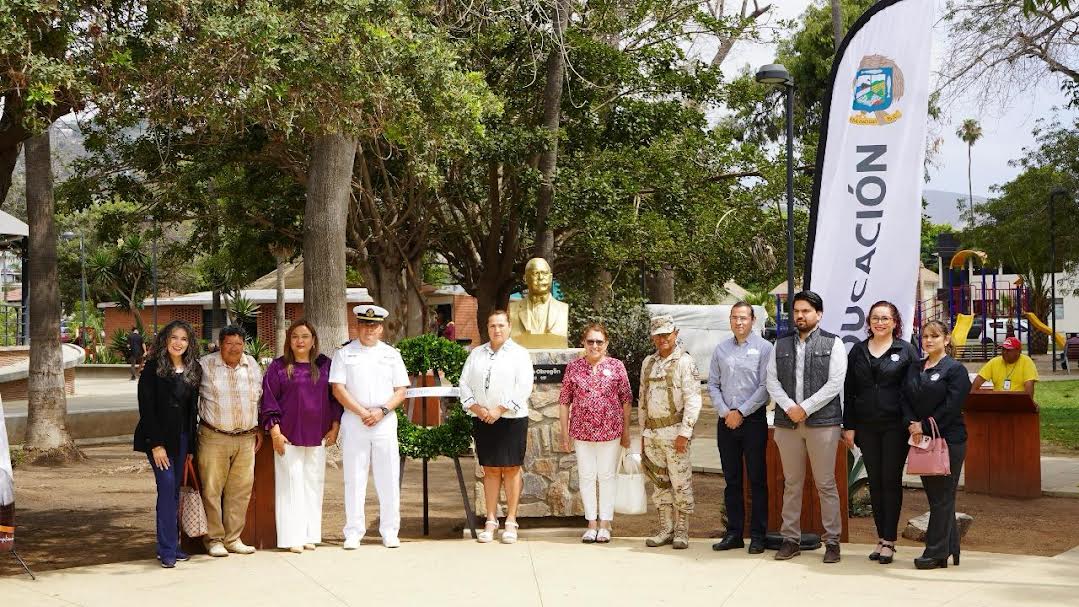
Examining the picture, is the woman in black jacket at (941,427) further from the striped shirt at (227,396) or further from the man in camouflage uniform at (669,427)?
the striped shirt at (227,396)

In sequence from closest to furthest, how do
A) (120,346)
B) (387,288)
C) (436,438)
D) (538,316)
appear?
(436,438), (538,316), (387,288), (120,346)

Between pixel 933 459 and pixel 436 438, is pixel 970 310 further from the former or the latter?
pixel 933 459

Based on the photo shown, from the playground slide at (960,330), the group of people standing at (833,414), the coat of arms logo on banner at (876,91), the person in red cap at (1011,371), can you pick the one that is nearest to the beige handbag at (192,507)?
the group of people standing at (833,414)

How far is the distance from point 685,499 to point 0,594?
4.50 m

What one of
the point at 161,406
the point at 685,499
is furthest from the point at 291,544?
the point at 685,499

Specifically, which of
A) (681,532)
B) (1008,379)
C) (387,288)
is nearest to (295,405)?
(681,532)

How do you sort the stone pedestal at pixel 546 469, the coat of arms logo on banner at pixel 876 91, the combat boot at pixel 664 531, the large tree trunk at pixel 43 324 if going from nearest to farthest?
the combat boot at pixel 664 531
the stone pedestal at pixel 546 469
the coat of arms logo on banner at pixel 876 91
the large tree trunk at pixel 43 324

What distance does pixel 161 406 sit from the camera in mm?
8102

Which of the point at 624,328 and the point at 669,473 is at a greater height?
the point at 624,328

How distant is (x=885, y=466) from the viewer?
7.79 m

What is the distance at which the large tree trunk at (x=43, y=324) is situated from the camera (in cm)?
1484

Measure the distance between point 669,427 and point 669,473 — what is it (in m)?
0.33

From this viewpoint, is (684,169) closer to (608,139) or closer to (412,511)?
(608,139)

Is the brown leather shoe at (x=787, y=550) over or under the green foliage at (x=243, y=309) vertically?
under
